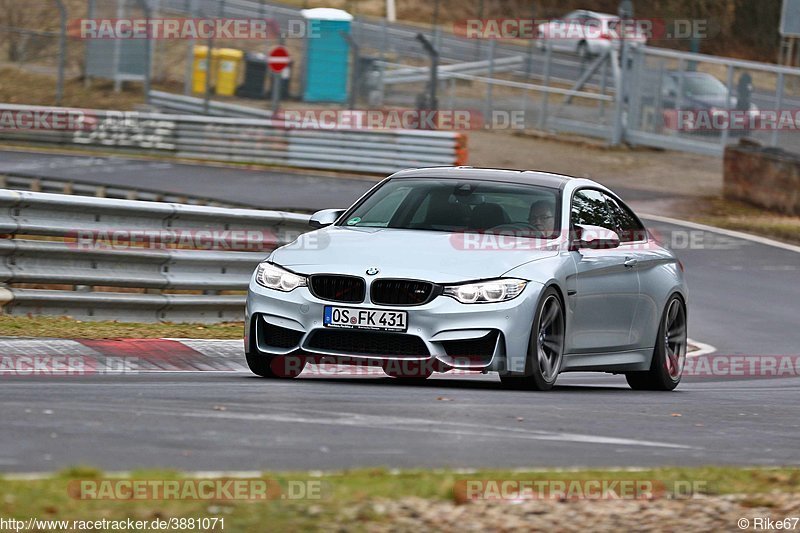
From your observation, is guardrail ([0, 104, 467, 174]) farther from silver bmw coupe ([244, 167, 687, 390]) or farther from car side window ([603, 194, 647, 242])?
silver bmw coupe ([244, 167, 687, 390])

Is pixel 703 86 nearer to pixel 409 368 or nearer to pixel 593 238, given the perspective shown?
pixel 593 238

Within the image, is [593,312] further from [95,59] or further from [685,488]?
[95,59]

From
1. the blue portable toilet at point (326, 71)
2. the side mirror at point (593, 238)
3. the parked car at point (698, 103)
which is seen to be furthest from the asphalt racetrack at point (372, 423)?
the blue portable toilet at point (326, 71)

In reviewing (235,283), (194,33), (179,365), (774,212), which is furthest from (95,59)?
(179,365)

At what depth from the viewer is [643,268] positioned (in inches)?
435

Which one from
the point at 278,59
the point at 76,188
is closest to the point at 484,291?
the point at 76,188

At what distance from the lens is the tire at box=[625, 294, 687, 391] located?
11.2 meters

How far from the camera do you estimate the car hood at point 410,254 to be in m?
9.10

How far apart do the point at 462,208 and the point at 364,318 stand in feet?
4.78

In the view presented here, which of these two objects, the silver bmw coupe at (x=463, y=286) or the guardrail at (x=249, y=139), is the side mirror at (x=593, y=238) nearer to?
the silver bmw coupe at (x=463, y=286)

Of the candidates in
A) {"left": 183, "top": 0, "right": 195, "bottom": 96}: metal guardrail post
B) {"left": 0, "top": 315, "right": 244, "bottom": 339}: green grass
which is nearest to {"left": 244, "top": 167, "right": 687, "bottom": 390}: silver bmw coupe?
{"left": 0, "top": 315, "right": 244, "bottom": 339}: green grass

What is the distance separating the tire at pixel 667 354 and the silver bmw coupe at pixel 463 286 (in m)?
0.07

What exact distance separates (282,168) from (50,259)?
20.6m

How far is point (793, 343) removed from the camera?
1546 cm
